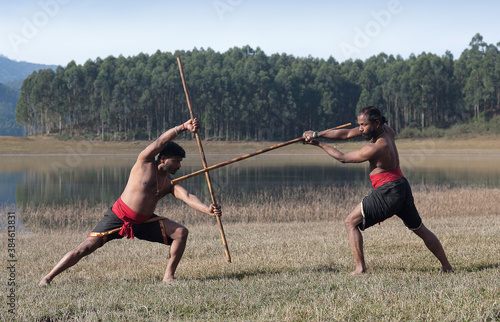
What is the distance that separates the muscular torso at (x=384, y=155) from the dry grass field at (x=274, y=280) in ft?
4.41

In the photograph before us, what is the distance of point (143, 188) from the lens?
654cm

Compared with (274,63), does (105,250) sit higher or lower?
lower

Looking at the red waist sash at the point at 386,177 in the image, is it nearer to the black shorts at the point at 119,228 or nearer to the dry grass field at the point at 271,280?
the dry grass field at the point at 271,280

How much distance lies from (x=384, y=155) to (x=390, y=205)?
0.63 meters

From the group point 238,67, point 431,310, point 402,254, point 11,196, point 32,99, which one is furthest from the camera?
point 238,67

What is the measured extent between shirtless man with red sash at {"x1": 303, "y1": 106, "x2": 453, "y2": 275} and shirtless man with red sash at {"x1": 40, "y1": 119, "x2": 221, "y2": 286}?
1.79 meters

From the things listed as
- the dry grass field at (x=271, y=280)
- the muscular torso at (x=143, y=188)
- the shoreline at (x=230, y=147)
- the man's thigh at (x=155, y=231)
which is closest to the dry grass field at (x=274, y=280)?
the dry grass field at (x=271, y=280)

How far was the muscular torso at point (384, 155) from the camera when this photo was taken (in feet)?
21.7

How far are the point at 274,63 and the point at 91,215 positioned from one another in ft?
392

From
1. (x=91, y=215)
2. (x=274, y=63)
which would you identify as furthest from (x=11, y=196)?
(x=274, y=63)

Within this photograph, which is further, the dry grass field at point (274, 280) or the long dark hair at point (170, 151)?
the long dark hair at point (170, 151)

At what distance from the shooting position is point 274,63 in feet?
440

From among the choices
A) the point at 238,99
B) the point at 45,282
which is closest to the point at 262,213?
the point at 45,282

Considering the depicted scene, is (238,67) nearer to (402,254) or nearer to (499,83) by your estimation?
(499,83)
